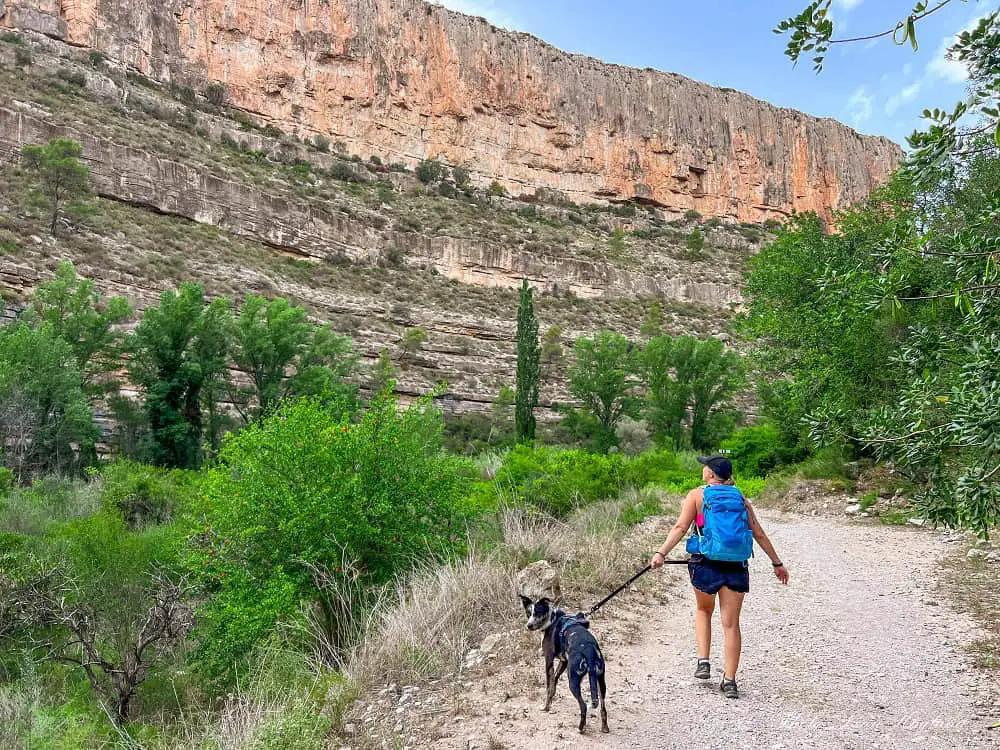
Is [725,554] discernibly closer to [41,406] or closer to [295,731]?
[295,731]

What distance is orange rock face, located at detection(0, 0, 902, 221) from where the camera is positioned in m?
52.1

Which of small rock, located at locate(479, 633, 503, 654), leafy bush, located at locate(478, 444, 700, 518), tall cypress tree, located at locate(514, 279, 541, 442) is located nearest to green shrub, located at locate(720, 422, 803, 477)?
leafy bush, located at locate(478, 444, 700, 518)

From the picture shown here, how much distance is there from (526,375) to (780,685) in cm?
2626

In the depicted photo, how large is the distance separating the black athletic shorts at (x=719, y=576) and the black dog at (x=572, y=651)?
706 mm

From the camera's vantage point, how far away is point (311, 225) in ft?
135

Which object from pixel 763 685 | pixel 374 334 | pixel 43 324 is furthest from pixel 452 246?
pixel 763 685

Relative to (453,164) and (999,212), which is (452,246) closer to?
(453,164)

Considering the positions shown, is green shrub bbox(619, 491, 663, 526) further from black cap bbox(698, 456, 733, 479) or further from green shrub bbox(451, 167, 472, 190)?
Answer: green shrub bbox(451, 167, 472, 190)

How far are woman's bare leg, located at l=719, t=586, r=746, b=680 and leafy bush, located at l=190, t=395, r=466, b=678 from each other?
11.2ft

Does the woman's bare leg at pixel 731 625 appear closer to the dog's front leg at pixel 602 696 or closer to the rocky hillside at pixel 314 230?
the dog's front leg at pixel 602 696

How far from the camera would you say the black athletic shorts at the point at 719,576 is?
3.50m

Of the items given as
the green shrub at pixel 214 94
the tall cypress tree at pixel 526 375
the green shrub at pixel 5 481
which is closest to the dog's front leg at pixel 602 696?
the green shrub at pixel 5 481

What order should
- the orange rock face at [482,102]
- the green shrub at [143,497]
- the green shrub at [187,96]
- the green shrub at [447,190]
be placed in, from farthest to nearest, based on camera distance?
the green shrub at [447,190] → the orange rock face at [482,102] → the green shrub at [187,96] → the green shrub at [143,497]

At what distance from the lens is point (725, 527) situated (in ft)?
11.5
